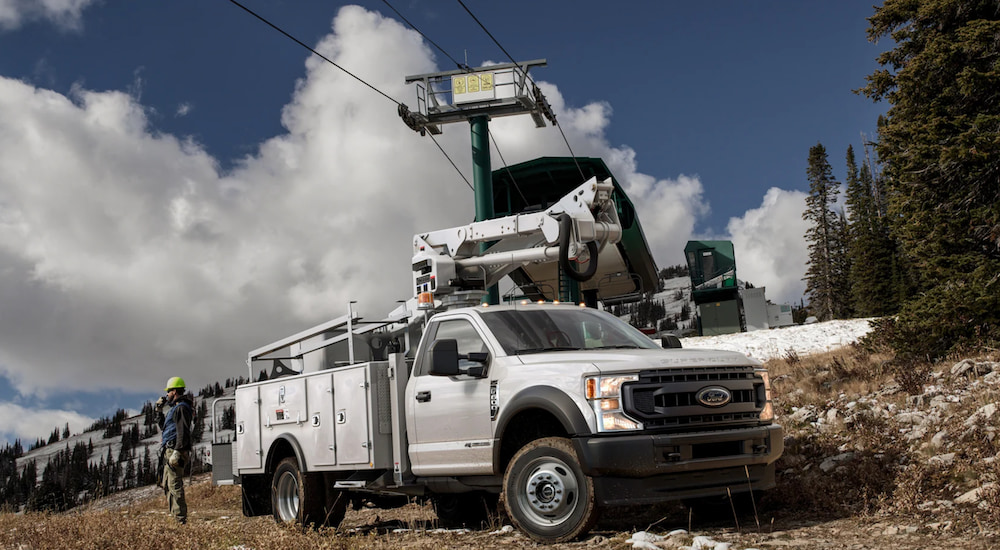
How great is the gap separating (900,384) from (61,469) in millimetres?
67301

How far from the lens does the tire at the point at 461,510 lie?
9795 mm

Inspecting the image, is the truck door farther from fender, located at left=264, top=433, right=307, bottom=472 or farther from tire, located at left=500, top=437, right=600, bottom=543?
fender, located at left=264, top=433, right=307, bottom=472

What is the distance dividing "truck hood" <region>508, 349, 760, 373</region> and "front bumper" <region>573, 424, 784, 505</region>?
1.92 feet

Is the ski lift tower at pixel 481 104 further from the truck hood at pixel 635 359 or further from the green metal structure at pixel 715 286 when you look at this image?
the truck hood at pixel 635 359

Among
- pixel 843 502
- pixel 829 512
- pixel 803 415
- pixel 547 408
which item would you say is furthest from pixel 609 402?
pixel 803 415

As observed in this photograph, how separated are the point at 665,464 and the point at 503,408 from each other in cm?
159

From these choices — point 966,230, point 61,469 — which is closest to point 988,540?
point 966,230

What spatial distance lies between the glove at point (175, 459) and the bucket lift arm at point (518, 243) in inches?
150

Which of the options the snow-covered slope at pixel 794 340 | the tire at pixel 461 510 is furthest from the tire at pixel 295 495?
the snow-covered slope at pixel 794 340

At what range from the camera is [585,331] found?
355 inches

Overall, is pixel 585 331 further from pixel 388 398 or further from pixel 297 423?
pixel 297 423

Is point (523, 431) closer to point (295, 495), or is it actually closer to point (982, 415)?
point (295, 495)

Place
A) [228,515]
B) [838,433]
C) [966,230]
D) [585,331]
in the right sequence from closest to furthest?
1. [585,331]
2. [838,433]
3. [228,515]
4. [966,230]

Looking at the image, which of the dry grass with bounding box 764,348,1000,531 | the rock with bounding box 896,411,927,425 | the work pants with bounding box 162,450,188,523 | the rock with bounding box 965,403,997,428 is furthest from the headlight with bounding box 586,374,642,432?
the work pants with bounding box 162,450,188,523
